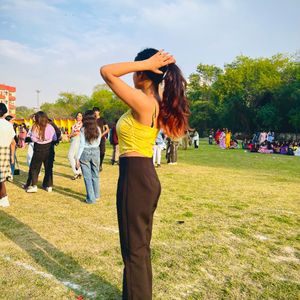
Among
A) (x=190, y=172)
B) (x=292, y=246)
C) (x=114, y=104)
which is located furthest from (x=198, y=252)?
(x=114, y=104)

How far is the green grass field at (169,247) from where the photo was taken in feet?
10.8

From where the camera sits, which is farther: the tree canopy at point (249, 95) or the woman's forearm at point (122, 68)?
the tree canopy at point (249, 95)

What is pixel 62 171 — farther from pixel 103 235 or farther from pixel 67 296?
pixel 67 296

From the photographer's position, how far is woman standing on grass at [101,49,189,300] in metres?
2.32

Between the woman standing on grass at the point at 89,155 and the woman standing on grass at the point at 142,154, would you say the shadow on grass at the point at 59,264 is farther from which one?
the woman standing on grass at the point at 89,155

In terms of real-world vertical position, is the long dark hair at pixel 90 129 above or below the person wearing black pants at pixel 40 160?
above

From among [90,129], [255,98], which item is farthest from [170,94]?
[255,98]

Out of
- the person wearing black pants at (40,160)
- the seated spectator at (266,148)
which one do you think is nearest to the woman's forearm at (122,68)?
Answer: the person wearing black pants at (40,160)

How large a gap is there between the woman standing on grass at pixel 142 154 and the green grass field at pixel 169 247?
924 mm

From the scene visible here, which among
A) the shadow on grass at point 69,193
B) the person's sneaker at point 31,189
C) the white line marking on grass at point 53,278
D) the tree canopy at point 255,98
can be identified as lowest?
the white line marking on grass at point 53,278

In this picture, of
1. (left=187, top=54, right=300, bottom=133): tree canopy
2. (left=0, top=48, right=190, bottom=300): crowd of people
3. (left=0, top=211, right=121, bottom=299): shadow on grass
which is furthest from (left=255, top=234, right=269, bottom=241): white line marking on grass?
(left=187, top=54, right=300, bottom=133): tree canopy

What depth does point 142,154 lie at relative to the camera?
93.0 inches

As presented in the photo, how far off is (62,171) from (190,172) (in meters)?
4.66

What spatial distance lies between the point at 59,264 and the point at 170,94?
8.36 ft
